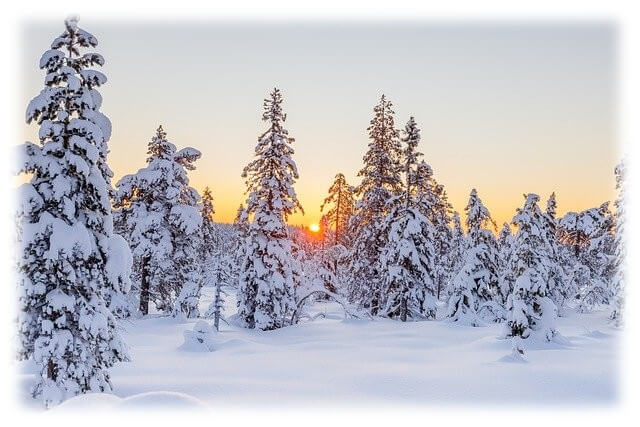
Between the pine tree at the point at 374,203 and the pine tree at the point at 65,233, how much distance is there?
884 inches

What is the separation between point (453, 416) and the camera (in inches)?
521

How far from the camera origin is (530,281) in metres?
23.2

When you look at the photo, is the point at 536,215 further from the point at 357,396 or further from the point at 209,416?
the point at 209,416

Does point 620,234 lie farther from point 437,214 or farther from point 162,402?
point 162,402

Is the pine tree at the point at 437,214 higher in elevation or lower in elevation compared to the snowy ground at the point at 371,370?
higher

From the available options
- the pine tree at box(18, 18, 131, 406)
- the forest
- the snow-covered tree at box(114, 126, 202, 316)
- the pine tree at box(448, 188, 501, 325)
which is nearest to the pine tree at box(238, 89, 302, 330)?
the forest

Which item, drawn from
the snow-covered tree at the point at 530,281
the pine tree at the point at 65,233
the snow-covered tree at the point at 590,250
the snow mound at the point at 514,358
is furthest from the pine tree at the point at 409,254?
the pine tree at the point at 65,233

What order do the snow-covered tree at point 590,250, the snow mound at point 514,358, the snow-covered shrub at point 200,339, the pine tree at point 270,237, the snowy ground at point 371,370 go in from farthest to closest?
the snow-covered tree at point 590,250
the pine tree at point 270,237
the snow-covered shrub at point 200,339
the snow mound at point 514,358
the snowy ground at point 371,370

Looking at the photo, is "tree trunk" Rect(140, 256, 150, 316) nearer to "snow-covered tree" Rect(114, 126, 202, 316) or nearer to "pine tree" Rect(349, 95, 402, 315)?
"snow-covered tree" Rect(114, 126, 202, 316)

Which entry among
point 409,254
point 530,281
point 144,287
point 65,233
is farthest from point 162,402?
point 144,287

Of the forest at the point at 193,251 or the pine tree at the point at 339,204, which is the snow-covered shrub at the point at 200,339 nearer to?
the forest at the point at 193,251

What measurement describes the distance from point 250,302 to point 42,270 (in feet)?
56.4

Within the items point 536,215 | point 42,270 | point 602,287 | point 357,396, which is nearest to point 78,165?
point 42,270

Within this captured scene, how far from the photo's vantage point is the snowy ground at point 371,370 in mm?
14672
